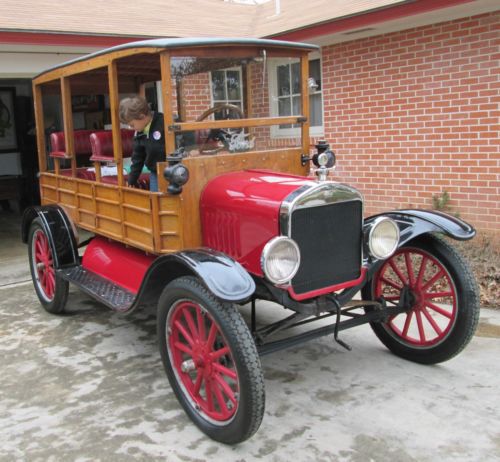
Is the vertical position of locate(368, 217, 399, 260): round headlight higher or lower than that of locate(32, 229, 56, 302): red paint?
higher

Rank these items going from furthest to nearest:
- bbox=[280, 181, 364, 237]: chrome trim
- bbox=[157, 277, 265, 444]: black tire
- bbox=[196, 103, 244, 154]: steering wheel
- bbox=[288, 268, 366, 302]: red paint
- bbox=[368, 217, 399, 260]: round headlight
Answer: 1. bbox=[196, 103, 244, 154]: steering wheel
2. bbox=[368, 217, 399, 260]: round headlight
3. bbox=[288, 268, 366, 302]: red paint
4. bbox=[280, 181, 364, 237]: chrome trim
5. bbox=[157, 277, 265, 444]: black tire

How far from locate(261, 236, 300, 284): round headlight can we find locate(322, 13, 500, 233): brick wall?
145 inches

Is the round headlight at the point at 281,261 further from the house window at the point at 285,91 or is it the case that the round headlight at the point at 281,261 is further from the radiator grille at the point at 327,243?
the house window at the point at 285,91

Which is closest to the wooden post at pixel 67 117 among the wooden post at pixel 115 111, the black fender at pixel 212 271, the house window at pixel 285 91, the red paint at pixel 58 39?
the wooden post at pixel 115 111

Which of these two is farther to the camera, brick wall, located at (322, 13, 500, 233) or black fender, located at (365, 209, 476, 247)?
brick wall, located at (322, 13, 500, 233)

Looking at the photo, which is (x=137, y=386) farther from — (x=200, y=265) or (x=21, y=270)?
(x=21, y=270)

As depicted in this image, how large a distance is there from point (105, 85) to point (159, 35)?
2744mm

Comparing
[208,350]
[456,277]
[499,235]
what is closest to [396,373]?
[456,277]

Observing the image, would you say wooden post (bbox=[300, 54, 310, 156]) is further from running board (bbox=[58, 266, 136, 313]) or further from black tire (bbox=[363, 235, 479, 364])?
running board (bbox=[58, 266, 136, 313])

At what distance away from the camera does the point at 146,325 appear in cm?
448

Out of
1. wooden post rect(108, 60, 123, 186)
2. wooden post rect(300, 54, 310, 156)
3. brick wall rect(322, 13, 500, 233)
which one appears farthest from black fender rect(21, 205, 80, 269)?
brick wall rect(322, 13, 500, 233)

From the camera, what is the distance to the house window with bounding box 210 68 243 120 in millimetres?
3652

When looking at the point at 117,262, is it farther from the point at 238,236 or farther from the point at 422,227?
the point at 422,227

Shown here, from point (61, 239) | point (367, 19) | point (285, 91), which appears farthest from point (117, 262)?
point (367, 19)
